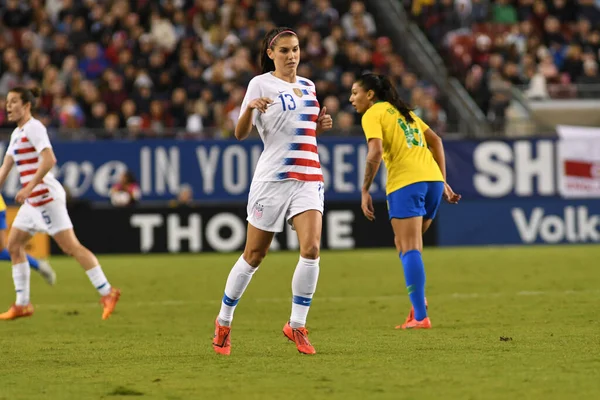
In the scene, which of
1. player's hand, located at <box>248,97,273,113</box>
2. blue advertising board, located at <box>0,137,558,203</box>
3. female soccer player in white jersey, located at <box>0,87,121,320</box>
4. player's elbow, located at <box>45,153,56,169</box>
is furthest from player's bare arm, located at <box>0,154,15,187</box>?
blue advertising board, located at <box>0,137,558,203</box>

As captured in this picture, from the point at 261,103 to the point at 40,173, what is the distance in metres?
4.03

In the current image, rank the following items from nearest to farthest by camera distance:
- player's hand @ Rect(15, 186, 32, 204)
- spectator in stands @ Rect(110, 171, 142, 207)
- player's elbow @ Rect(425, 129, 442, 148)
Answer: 1. player's elbow @ Rect(425, 129, 442, 148)
2. player's hand @ Rect(15, 186, 32, 204)
3. spectator in stands @ Rect(110, 171, 142, 207)

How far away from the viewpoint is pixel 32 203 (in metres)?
11.8

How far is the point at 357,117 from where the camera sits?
23797 millimetres

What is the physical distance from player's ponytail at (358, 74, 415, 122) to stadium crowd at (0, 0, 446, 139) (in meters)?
12.7

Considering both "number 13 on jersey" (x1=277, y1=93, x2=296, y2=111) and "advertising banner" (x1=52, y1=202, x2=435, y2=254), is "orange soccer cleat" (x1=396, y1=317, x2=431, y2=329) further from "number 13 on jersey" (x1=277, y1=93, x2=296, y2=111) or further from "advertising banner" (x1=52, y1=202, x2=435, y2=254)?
"advertising banner" (x1=52, y1=202, x2=435, y2=254)

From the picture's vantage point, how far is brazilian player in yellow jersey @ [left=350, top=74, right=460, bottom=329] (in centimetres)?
1015

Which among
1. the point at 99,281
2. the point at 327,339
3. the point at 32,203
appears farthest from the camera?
the point at 99,281

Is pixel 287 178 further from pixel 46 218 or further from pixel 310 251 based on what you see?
pixel 46 218

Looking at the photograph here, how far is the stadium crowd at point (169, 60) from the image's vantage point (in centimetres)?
Answer: 2328

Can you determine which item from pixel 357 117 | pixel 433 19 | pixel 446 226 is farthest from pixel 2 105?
pixel 433 19

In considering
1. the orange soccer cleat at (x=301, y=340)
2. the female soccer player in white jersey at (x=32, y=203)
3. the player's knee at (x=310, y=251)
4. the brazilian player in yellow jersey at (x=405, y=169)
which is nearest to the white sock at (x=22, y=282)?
the female soccer player in white jersey at (x=32, y=203)

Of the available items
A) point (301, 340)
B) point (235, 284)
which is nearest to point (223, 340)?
point (235, 284)

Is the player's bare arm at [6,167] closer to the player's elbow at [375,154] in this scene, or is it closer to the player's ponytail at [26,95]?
the player's ponytail at [26,95]
